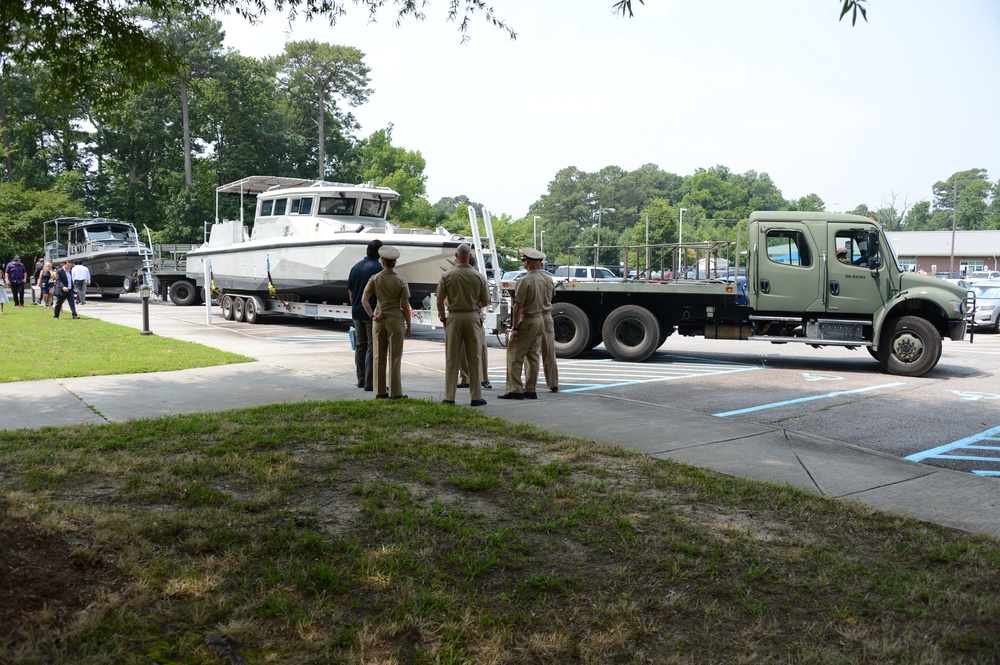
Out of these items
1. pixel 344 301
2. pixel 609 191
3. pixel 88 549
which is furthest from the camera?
pixel 609 191

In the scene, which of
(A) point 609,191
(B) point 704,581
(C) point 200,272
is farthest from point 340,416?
(A) point 609,191

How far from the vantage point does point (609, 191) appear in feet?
460

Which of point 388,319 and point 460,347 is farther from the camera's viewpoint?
point 460,347

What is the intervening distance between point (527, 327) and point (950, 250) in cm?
8748

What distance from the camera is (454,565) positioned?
4168 millimetres

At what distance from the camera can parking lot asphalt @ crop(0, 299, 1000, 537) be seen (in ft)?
19.5

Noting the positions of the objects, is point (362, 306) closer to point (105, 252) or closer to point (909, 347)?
point (909, 347)

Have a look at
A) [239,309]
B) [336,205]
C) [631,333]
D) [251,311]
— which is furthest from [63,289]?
[631,333]

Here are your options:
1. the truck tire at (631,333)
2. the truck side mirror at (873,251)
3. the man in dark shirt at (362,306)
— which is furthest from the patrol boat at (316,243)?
the truck side mirror at (873,251)

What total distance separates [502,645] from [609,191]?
140 metres

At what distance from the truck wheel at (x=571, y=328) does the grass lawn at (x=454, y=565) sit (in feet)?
26.3

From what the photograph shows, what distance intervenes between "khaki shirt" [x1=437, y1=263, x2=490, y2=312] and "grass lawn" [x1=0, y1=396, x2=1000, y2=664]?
3.02 metres

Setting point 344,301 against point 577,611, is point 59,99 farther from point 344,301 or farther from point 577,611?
point 344,301

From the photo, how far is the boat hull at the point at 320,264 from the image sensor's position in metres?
17.9
